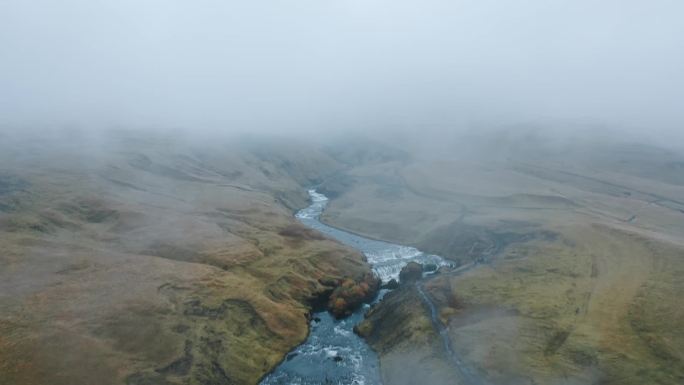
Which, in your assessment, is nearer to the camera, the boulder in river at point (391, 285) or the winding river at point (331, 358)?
the winding river at point (331, 358)

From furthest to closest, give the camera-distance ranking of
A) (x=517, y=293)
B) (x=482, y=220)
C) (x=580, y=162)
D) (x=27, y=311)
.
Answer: (x=580, y=162), (x=482, y=220), (x=517, y=293), (x=27, y=311)

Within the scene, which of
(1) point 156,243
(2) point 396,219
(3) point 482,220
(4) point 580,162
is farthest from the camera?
(4) point 580,162

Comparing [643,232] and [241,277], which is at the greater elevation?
[643,232]

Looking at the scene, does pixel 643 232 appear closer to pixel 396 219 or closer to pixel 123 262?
pixel 396 219

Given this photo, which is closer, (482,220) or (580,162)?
(482,220)

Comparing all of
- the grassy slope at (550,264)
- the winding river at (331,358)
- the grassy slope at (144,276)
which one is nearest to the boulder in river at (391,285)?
the winding river at (331,358)

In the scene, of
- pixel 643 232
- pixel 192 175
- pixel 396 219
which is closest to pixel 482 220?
pixel 396 219

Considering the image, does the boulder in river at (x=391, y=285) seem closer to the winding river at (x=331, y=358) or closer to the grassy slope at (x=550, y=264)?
the winding river at (x=331, y=358)
